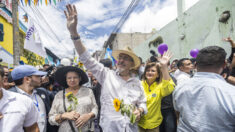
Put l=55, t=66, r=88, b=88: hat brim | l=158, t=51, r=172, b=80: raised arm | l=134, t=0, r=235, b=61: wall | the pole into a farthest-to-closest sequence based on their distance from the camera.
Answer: the pole
l=134, t=0, r=235, b=61: wall
l=55, t=66, r=88, b=88: hat brim
l=158, t=51, r=172, b=80: raised arm

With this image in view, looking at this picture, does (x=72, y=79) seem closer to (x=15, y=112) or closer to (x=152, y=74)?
(x=15, y=112)

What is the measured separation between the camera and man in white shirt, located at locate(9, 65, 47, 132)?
6.97 ft

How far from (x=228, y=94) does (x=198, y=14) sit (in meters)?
6.43

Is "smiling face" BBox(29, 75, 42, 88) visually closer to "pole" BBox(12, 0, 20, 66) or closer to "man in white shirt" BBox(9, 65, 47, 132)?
"man in white shirt" BBox(9, 65, 47, 132)

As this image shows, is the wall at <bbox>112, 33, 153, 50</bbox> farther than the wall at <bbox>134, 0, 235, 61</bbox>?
Yes

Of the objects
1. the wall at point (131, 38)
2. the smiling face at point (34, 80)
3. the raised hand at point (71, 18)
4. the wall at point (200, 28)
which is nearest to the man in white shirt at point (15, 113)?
the smiling face at point (34, 80)

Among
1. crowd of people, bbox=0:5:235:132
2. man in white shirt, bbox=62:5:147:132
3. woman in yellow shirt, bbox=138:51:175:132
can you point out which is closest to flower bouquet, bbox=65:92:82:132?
crowd of people, bbox=0:5:235:132

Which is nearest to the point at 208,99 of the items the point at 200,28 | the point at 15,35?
the point at 200,28

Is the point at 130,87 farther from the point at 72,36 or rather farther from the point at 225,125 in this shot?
the point at 225,125

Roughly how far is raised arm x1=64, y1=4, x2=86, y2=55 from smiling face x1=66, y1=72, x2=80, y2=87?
2.42 feet

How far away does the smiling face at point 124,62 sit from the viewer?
223 cm

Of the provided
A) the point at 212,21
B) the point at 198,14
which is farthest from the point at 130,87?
the point at 198,14

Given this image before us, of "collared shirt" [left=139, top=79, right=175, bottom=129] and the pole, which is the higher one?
the pole

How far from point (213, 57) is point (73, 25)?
1435mm
